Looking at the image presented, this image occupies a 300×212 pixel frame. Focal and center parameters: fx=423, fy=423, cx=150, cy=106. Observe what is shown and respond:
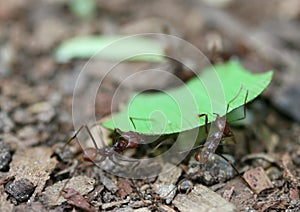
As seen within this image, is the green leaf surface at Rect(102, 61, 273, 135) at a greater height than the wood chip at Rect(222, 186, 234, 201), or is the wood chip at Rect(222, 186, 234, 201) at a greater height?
the green leaf surface at Rect(102, 61, 273, 135)

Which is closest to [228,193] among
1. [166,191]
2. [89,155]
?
[166,191]

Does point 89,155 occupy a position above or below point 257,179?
above

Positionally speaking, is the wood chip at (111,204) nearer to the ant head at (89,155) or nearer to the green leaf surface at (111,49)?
the ant head at (89,155)

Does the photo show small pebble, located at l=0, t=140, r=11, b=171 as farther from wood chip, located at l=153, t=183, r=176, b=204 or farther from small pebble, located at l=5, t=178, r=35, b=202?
wood chip, located at l=153, t=183, r=176, b=204

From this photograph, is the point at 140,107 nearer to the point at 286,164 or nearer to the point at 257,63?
the point at 286,164

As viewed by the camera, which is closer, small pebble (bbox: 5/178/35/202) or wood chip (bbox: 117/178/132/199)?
small pebble (bbox: 5/178/35/202)

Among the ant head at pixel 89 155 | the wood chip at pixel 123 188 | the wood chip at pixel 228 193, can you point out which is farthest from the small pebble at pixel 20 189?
the wood chip at pixel 228 193

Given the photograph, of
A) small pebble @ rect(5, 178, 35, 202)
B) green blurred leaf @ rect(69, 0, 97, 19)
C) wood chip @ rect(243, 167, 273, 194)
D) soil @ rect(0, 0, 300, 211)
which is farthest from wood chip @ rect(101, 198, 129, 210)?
green blurred leaf @ rect(69, 0, 97, 19)

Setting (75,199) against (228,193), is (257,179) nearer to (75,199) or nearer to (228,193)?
(228,193)
